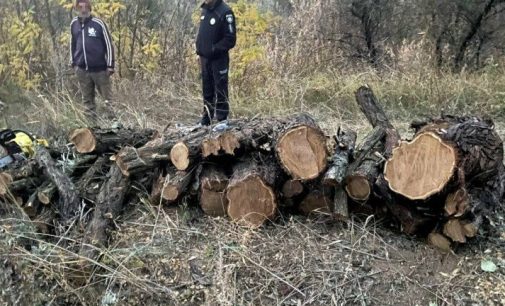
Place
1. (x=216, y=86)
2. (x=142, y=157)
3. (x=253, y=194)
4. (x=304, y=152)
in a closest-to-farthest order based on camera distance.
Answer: (x=304, y=152)
(x=253, y=194)
(x=142, y=157)
(x=216, y=86)

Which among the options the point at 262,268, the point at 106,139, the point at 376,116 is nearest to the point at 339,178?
the point at 262,268

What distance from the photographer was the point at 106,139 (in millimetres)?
3898

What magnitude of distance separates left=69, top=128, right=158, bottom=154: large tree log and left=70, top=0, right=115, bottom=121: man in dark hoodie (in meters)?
2.23

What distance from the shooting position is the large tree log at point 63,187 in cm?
356

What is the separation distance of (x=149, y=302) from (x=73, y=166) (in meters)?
1.37

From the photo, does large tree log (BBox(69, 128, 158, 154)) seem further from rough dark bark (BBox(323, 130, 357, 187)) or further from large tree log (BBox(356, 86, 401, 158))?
large tree log (BBox(356, 86, 401, 158))

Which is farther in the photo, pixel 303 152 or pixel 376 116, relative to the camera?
pixel 376 116

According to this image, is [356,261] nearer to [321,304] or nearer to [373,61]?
[321,304]

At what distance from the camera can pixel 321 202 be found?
3.32m

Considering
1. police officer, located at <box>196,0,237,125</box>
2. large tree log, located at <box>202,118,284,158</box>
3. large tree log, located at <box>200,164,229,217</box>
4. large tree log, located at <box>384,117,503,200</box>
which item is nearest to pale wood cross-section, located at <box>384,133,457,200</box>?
large tree log, located at <box>384,117,503,200</box>

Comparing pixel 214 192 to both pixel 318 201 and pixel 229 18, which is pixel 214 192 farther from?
pixel 229 18

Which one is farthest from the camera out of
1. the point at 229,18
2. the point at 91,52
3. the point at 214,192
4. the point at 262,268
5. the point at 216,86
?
the point at 91,52

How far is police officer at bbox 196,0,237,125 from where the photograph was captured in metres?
5.53

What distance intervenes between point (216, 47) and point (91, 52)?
64.8 inches
